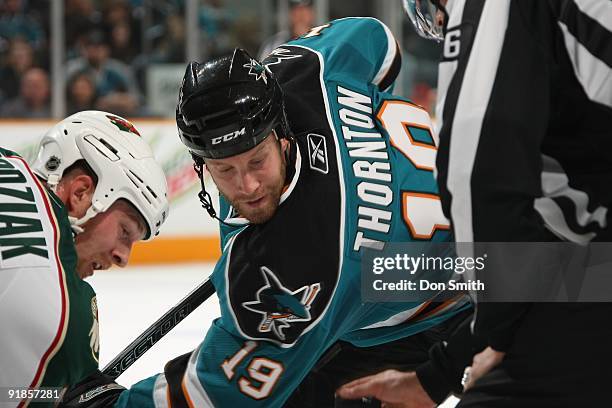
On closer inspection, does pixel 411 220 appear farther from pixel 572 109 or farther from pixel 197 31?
pixel 197 31

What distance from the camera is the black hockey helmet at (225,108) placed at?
1835mm

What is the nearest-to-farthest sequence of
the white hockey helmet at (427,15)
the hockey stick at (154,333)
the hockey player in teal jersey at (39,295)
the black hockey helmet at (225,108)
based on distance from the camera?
the white hockey helmet at (427,15) < the hockey player in teal jersey at (39,295) < the black hockey helmet at (225,108) < the hockey stick at (154,333)

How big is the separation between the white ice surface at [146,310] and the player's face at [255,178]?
0.98 metres

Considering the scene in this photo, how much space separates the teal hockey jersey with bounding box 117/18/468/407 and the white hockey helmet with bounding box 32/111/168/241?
7.2 inches

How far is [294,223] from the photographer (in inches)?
74.9

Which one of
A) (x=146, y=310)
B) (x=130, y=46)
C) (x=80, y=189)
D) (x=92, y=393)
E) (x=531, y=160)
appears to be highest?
(x=531, y=160)

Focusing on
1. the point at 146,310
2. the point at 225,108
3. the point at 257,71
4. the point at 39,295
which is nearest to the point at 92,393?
the point at 39,295

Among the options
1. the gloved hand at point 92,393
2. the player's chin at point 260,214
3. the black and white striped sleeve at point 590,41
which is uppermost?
the black and white striped sleeve at point 590,41

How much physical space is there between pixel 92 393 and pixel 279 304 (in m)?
0.40

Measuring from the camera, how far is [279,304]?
1.87 meters

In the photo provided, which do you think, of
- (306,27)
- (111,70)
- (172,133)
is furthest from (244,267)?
(111,70)

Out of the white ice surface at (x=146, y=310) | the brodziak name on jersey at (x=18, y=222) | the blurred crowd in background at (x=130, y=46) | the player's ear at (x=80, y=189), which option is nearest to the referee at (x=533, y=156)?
the brodziak name on jersey at (x=18, y=222)

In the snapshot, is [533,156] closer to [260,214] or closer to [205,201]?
[260,214]

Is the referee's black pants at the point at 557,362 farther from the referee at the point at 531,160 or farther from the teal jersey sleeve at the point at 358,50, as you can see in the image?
the teal jersey sleeve at the point at 358,50
